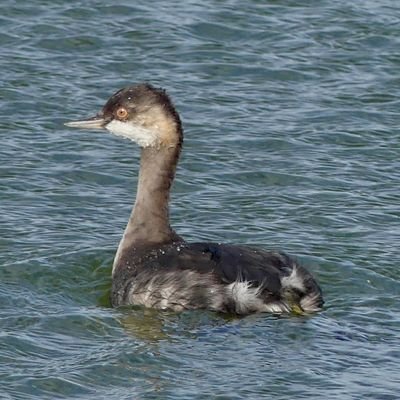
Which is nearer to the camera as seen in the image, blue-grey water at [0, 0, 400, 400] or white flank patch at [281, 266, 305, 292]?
blue-grey water at [0, 0, 400, 400]

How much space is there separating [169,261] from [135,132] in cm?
112

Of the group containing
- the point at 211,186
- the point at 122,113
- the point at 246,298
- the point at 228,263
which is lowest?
the point at 211,186

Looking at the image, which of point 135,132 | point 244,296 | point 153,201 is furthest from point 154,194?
point 244,296

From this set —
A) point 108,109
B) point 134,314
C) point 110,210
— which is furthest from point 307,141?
point 134,314

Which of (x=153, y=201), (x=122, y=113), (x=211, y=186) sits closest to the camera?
(x=153, y=201)

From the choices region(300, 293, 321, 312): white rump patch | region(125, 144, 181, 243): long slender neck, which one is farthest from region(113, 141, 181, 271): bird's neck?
region(300, 293, 321, 312): white rump patch

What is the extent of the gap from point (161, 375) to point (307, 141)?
15.9ft

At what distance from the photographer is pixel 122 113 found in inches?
399

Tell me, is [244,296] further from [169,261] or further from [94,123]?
[94,123]

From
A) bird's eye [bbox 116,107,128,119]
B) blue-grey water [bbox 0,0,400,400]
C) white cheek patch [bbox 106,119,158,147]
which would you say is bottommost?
blue-grey water [bbox 0,0,400,400]

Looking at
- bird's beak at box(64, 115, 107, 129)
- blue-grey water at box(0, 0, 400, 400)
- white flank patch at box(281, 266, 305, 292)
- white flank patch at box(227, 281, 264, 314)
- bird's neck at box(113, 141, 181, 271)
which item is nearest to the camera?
blue-grey water at box(0, 0, 400, 400)

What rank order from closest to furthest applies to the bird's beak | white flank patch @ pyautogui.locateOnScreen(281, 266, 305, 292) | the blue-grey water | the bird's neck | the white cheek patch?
1. the blue-grey water
2. white flank patch @ pyautogui.locateOnScreen(281, 266, 305, 292)
3. the bird's neck
4. the white cheek patch
5. the bird's beak

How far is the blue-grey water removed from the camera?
331 inches

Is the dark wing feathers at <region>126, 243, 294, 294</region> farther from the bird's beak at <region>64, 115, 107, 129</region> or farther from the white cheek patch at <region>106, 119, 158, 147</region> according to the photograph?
the bird's beak at <region>64, 115, 107, 129</region>
